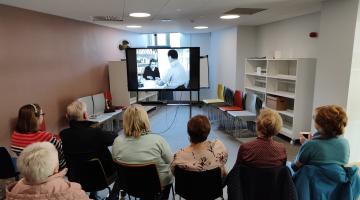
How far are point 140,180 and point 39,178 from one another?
2.71ft

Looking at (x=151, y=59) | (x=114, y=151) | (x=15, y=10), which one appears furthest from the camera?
(x=151, y=59)

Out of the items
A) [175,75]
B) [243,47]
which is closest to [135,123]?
[175,75]

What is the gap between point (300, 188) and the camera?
1893 millimetres

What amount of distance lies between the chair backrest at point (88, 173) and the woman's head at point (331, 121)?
1809 mm

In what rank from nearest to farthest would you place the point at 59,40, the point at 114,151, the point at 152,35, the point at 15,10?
the point at 114,151
the point at 15,10
the point at 59,40
the point at 152,35

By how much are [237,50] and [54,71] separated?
14.1ft

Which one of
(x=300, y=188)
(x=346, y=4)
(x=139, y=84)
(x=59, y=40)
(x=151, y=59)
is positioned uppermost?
(x=346, y=4)

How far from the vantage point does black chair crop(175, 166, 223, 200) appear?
6.39 feet

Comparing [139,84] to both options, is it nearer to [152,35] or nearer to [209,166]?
[209,166]

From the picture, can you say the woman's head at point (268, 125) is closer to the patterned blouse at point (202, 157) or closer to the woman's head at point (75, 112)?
the patterned blouse at point (202, 157)

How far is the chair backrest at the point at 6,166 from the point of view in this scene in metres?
2.45

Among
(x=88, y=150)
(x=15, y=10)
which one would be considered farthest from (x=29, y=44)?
(x=88, y=150)

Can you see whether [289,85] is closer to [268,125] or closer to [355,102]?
[355,102]

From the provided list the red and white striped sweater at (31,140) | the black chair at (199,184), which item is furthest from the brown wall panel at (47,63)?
the black chair at (199,184)
